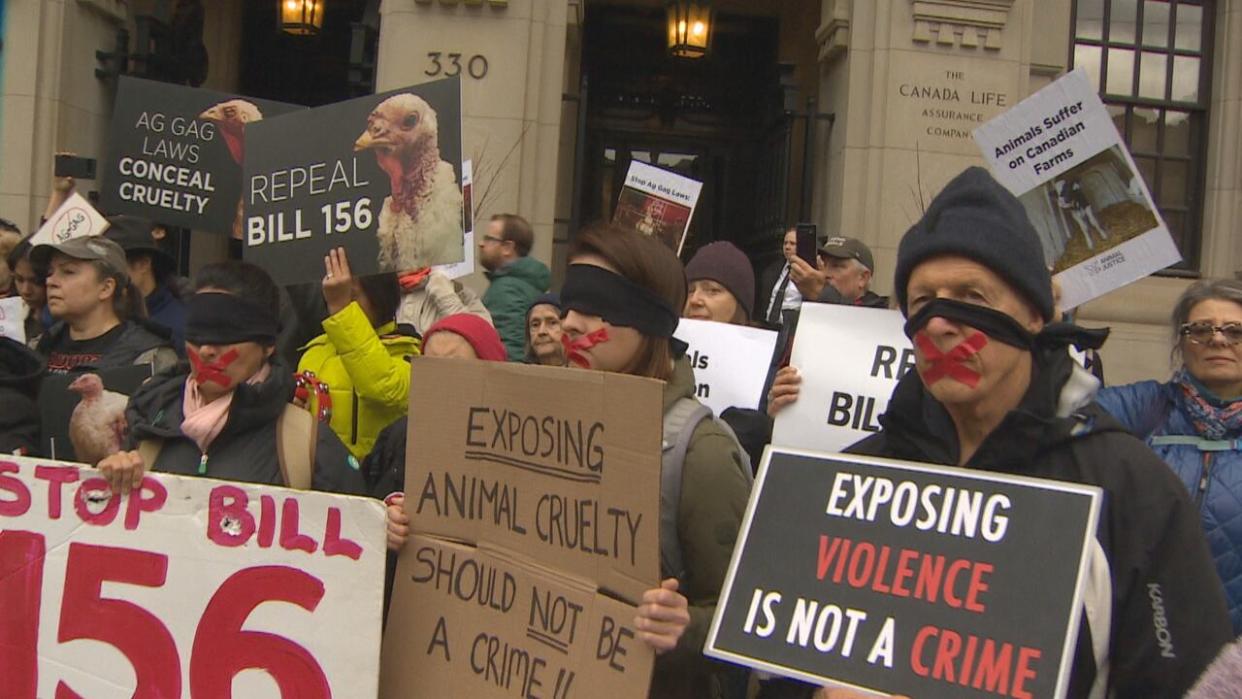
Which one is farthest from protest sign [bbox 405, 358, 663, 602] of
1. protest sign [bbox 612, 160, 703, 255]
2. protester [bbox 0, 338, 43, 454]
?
protest sign [bbox 612, 160, 703, 255]

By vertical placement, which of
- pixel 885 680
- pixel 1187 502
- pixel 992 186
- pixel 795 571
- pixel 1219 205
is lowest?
pixel 885 680

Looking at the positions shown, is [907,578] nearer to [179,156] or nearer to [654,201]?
[179,156]

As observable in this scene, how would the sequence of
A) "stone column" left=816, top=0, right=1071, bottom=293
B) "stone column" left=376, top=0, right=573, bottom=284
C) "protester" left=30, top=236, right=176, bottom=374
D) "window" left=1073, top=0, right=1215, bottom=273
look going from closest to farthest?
1. "protester" left=30, top=236, right=176, bottom=374
2. "stone column" left=376, top=0, right=573, bottom=284
3. "stone column" left=816, top=0, right=1071, bottom=293
4. "window" left=1073, top=0, right=1215, bottom=273

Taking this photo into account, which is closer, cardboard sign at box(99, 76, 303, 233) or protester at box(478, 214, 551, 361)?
cardboard sign at box(99, 76, 303, 233)

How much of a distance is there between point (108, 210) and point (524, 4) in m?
4.74

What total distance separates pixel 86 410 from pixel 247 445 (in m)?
0.62

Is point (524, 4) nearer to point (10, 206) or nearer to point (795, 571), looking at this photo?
point (10, 206)

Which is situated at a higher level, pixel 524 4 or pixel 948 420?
pixel 524 4

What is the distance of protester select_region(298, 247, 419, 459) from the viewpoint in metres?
4.12

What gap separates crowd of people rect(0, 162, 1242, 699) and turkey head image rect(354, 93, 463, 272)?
8.8 inches

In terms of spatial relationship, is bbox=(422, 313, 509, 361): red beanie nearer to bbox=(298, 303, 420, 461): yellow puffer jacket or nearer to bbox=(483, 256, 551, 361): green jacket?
bbox=(298, 303, 420, 461): yellow puffer jacket

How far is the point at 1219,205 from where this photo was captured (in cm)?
1184

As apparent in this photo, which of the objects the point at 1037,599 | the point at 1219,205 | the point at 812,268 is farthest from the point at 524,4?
the point at 1037,599

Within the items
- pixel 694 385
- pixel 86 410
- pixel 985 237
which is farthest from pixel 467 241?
pixel 985 237
